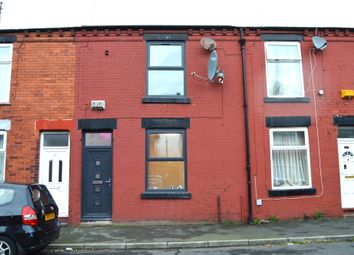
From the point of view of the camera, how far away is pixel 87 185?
11.8m

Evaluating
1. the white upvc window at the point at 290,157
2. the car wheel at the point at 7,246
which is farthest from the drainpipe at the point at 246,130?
the car wheel at the point at 7,246

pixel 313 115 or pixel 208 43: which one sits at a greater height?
pixel 208 43

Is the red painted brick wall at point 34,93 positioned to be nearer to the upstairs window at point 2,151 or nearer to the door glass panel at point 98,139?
the upstairs window at point 2,151

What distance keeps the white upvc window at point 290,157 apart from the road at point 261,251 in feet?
11.0

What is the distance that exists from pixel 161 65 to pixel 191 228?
505 cm

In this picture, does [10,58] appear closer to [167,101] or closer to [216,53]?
[167,101]

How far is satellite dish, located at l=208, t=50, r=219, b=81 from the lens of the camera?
11.8 m

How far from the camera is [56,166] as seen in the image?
12.0m

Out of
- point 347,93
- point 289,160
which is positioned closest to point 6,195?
point 289,160

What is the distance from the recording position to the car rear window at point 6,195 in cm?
757

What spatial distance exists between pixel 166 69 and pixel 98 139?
303 cm

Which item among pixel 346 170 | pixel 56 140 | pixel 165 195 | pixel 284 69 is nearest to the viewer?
pixel 165 195

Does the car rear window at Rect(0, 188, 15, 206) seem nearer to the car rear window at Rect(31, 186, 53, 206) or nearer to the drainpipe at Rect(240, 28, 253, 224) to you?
the car rear window at Rect(31, 186, 53, 206)

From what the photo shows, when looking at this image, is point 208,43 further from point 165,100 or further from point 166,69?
point 165,100
